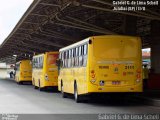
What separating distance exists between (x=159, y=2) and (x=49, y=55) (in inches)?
299

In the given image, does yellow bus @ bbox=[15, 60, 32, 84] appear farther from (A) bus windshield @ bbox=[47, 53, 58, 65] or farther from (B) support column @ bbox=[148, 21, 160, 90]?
(A) bus windshield @ bbox=[47, 53, 58, 65]

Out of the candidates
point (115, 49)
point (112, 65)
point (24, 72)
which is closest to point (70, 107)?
point (112, 65)

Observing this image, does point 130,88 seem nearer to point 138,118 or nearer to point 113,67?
point 113,67

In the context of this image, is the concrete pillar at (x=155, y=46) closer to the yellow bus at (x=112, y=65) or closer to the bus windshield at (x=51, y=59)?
the bus windshield at (x=51, y=59)

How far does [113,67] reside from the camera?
19656 mm

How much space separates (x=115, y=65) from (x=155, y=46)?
61.9 feet

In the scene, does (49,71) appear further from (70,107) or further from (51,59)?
(70,107)

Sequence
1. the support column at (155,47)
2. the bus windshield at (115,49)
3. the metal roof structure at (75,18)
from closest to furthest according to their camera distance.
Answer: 1. the bus windshield at (115,49)
2. the metal roof structure at (75,18)
3. the support column at (155,47)

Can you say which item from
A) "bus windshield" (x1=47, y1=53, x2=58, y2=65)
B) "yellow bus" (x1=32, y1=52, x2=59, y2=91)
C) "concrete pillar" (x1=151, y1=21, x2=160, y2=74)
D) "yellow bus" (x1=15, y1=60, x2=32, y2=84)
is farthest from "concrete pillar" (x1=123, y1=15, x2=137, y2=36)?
"yellow bus" (x1=15, y1=60, x2=32, y2=84)

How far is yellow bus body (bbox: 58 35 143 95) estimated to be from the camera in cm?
1955

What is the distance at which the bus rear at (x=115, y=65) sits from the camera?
19547 mm

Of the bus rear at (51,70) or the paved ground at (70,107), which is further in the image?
the bus rear at (51,70)

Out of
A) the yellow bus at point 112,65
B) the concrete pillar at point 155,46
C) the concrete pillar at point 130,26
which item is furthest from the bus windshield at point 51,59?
the yellow bus at point 112,65

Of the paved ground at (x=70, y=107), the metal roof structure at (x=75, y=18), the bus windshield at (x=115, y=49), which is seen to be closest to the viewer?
the paved ground at (x=70, y=107)
